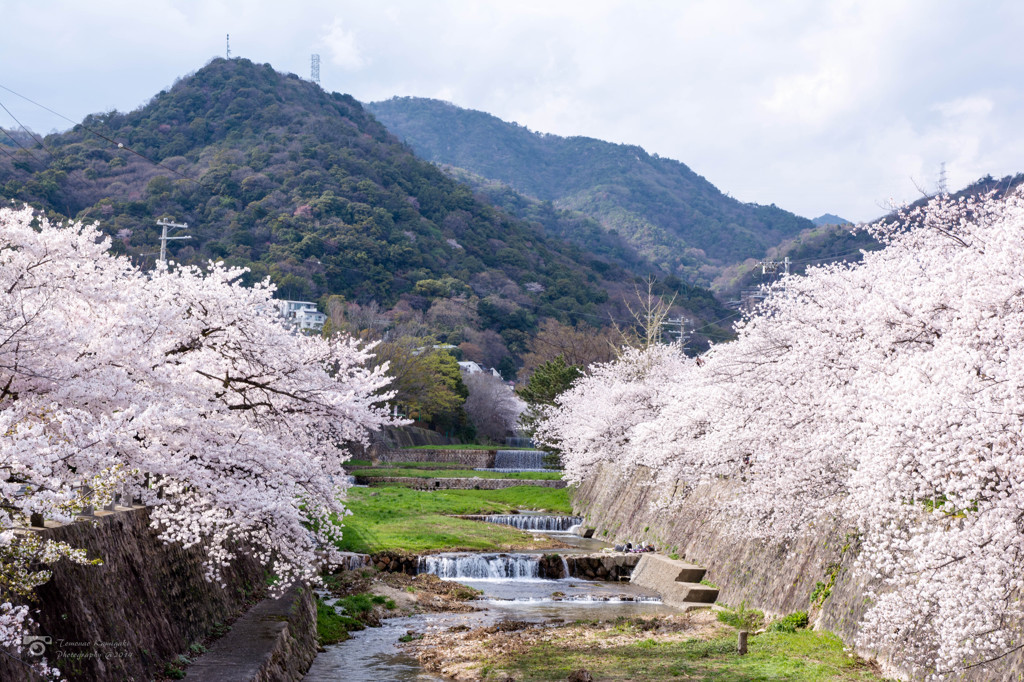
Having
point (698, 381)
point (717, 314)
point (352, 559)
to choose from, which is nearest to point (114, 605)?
point (352, 559)

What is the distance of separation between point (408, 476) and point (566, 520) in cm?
1277

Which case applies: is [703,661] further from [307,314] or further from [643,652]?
[307,314]

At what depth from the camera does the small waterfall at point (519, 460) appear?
178ft

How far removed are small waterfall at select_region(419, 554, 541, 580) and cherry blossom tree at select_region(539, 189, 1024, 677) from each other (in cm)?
624

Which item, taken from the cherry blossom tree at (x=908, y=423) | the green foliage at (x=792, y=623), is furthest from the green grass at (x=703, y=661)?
the cherry blossom tree at (x=908, y=423)

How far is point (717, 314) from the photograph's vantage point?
8494 centimetres

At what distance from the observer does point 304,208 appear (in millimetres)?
80438

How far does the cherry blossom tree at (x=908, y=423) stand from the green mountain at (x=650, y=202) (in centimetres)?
10221

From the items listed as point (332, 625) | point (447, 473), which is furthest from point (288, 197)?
point (332, 625)

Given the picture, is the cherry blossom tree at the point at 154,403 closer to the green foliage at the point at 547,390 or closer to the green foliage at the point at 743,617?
the green foliage at the point at 743,617

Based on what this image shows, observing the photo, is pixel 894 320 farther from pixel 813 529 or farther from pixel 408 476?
pixel 408 476

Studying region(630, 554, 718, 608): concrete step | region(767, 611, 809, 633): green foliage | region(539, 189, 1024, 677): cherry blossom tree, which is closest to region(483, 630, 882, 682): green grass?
region(767, 611, 809, 633): green foliage

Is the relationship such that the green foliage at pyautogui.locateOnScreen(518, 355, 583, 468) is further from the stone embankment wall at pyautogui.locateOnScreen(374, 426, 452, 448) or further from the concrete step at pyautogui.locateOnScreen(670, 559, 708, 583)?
the concrete step at pyautogui.locateOnScreen(670, 559, 708, 583)

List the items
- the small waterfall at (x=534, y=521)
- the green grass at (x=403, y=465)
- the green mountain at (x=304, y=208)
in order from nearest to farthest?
1. the small waterfall at (x=534, y=521)
2. the green grass at (x=403, y=465)
3. the green mountain at (x=304, y=208)
